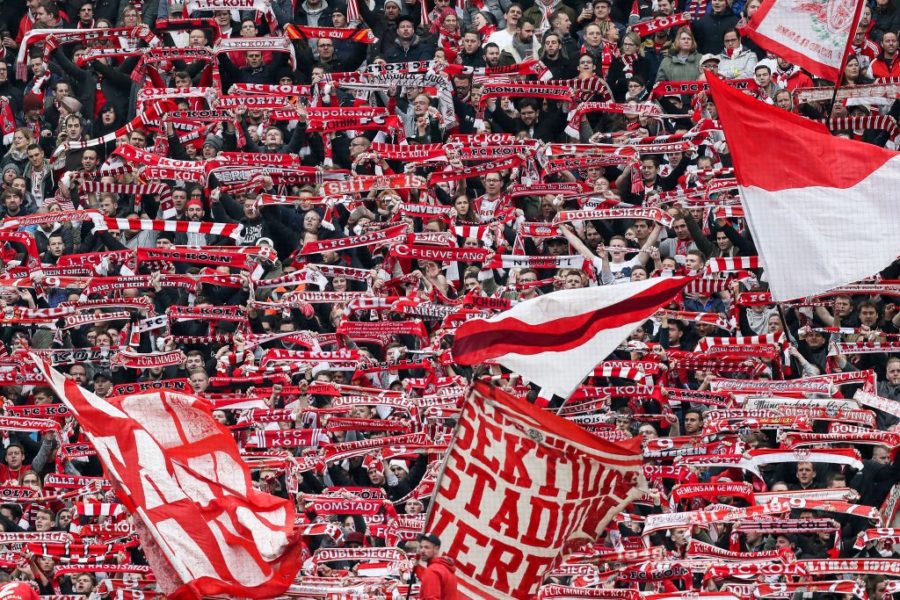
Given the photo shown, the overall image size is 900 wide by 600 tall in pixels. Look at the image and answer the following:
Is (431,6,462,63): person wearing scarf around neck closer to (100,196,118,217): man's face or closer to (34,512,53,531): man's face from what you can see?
(100,196,118,217): man's face

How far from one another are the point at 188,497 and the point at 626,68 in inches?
437

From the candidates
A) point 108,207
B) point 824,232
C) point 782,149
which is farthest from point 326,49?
point 824,232

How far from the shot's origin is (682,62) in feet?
96.2

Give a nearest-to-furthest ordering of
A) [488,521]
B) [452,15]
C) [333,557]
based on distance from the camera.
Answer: [488,521] → [333,557] → [452,15]

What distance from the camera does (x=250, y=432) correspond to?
25703 mm

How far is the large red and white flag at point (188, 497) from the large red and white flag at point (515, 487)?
1513 millimetres

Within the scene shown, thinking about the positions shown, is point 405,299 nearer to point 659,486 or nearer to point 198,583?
point 659,486

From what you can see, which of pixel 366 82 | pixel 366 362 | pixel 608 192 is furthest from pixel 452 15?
pixel 366 362

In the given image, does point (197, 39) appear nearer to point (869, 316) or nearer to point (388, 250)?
point (388, 250)

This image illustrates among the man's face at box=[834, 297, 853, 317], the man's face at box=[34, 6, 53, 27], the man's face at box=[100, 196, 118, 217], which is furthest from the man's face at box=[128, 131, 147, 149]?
the man's face at box=[834, 297, 853, 317]

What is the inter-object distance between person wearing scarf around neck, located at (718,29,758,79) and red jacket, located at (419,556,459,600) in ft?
39.6

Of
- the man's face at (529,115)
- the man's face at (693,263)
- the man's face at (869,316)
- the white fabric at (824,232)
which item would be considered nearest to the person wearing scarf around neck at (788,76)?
the man's face at (529,115)

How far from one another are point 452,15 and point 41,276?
571cm

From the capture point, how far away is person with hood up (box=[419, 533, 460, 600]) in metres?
17.8
